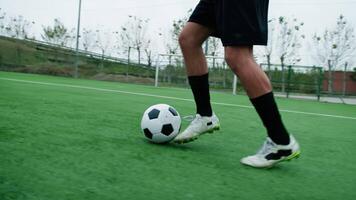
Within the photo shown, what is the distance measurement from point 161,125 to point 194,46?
Answer: 1.79ft

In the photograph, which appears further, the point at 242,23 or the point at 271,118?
the point at 271,118

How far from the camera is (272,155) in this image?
7.22 ft

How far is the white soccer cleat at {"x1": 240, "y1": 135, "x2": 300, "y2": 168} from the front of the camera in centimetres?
218

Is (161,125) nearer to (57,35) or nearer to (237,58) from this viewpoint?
(237,58)

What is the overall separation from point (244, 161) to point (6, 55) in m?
26.0

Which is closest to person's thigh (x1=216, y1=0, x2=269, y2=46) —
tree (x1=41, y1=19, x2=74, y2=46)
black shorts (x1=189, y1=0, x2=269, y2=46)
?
black shorts (x1=189, y1=0, x2=269, y2=46)

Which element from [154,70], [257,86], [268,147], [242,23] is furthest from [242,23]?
[154,70]

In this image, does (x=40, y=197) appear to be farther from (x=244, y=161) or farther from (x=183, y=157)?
(x=244, y=161)

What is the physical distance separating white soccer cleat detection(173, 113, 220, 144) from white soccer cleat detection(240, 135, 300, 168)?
453 mm

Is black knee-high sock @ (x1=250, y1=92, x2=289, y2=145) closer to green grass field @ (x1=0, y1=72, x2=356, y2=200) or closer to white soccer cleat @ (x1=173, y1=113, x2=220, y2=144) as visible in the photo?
green grass field @ (x1=0, y1=72, x2=356, y2=200)

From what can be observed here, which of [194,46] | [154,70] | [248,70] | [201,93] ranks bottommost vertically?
[201,93]

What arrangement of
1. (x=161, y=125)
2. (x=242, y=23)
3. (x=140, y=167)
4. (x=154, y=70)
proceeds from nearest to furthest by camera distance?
(x=140, y=167), (x=242, y=23), (x=161, y=125), (x=154, y=70)

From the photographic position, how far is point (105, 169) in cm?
179

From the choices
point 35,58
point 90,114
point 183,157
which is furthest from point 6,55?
point 183,157
